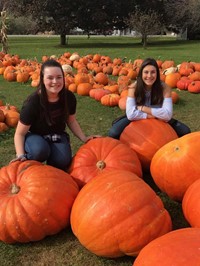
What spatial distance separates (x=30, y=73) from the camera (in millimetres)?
10523

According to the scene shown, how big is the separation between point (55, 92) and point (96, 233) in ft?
5.31

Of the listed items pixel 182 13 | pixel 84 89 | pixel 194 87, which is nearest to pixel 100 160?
pixel 84 89

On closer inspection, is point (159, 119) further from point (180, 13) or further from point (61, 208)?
point (180, 13)

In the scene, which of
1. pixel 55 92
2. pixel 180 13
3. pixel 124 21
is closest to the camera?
pixel 55 92

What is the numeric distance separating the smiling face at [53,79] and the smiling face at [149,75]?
1.13m

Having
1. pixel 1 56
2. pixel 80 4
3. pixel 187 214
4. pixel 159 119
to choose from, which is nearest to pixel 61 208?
pixel 187 214

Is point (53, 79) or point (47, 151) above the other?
point (53, 79)

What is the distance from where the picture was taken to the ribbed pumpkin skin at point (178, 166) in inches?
136

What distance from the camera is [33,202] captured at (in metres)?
3.07

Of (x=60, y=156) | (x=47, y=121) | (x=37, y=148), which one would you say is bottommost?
(x=60, y=156)

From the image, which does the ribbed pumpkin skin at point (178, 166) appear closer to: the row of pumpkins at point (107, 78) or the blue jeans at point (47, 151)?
the blue jeans at point (47, 151)

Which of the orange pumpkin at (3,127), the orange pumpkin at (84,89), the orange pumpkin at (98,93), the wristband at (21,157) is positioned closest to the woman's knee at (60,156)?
the wristband at (21,157)

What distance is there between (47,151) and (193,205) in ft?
5.36

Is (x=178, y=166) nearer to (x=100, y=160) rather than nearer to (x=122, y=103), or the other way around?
(x=100, y=160)
